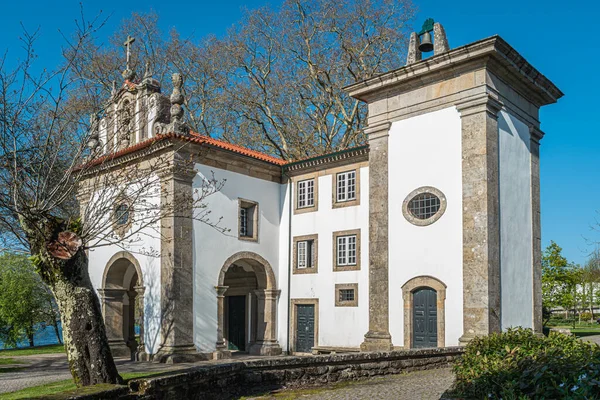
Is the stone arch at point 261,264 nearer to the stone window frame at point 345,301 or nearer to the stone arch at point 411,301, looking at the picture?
the stone window frame at point 345,301

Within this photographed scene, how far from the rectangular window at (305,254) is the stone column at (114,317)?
6.46 meters

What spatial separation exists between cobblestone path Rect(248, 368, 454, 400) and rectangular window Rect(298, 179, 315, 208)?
10415 millimetres

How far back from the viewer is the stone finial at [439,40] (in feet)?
57.0

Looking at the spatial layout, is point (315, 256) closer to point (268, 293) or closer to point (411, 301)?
point (268, 293)

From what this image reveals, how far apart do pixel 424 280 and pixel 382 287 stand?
145cm

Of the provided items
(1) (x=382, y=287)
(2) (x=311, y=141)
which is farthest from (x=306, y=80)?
(1) (x=382, y=287)

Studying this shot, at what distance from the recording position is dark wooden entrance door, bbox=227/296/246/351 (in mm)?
22297

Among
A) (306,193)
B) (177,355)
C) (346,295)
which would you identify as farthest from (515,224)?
(177,355)

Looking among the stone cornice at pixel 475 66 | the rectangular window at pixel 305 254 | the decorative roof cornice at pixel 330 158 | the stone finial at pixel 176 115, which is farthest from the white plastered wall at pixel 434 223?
the stone finial at pixel 176 115

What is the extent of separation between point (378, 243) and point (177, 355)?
22.6ft

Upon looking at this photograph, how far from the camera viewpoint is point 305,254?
68.6ft

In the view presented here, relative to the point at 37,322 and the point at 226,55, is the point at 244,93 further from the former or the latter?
the point at 37,322

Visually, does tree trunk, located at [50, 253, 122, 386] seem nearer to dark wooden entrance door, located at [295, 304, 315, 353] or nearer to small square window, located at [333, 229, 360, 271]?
small square window, located at [333, 229, 360, 271]

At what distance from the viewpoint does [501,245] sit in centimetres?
1592
